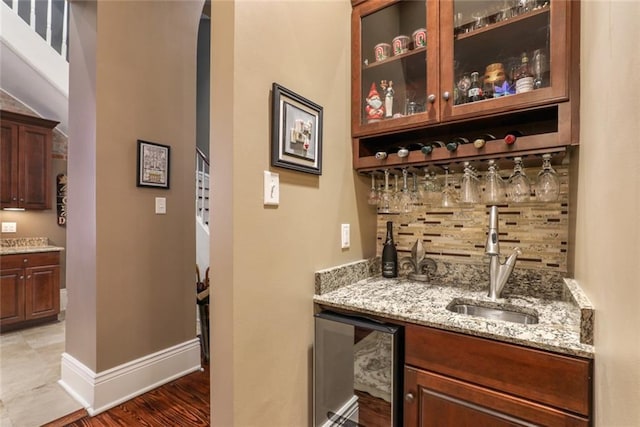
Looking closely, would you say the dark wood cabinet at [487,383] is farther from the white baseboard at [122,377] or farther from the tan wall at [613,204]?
the white baseboard at [122,377]

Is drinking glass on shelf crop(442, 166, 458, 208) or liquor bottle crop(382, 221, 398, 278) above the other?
drinking glass on shelf crop(442, 166, 458, 208)

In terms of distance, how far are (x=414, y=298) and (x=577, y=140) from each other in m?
0.85

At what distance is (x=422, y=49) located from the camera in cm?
144

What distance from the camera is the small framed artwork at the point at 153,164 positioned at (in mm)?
2035

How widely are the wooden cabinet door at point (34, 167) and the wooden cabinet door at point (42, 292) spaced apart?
2.63 ft

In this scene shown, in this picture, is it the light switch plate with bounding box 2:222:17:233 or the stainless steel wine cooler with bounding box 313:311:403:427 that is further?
the light switch plate with bounding box 2:222:17:233

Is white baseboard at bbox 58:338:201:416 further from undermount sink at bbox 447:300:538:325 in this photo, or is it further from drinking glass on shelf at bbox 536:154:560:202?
drinking glass on shelf at bbox 536:154:560:202

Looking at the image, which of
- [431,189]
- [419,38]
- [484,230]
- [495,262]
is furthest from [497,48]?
[495,262]

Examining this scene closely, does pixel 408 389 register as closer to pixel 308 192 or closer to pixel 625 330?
pixel 625 330

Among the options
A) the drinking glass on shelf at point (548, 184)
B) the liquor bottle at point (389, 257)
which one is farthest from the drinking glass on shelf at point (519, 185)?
the liquor bottle at point (389, 257)

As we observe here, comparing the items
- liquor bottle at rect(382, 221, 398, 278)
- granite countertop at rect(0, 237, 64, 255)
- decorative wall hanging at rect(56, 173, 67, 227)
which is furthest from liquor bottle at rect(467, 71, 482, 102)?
decorative wall hanging at rect(56, 173, 67, 227)

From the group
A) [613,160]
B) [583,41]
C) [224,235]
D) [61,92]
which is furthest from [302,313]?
[61,92]

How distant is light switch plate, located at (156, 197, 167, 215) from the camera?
2137mm

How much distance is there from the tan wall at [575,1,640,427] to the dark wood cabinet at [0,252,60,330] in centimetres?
442
